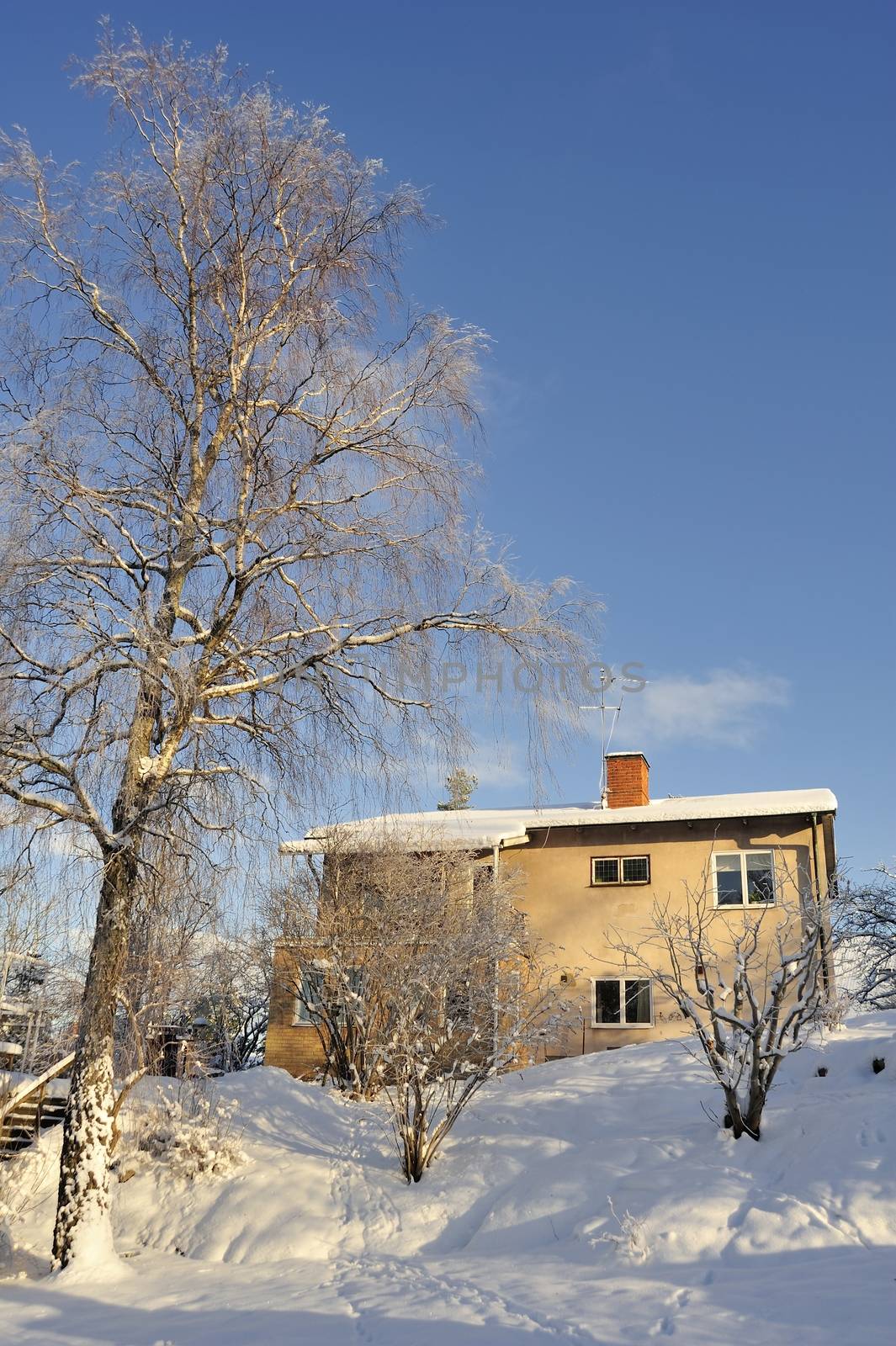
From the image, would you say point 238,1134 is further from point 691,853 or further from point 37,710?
point 691,853

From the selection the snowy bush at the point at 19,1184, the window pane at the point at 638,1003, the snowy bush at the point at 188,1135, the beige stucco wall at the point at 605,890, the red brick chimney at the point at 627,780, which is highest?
the red brick chimney at the point at 627,780

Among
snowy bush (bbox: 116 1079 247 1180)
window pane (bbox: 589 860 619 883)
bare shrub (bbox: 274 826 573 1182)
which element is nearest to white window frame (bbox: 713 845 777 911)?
window pane (bbox: 589 860 619 883)

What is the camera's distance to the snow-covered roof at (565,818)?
62.3ft

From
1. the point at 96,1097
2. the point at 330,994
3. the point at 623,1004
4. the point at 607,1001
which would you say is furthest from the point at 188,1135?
the point at 607,1001

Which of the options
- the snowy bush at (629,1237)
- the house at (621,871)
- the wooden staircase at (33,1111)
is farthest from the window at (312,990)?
the snowy bush at (629,1237)

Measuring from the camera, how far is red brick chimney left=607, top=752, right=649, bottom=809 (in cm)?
2366

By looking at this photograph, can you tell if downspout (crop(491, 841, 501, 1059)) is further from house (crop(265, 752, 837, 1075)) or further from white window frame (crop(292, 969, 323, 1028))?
white window frame (crop(292, 969, 323, 1028))

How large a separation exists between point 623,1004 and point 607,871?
2.75 metres

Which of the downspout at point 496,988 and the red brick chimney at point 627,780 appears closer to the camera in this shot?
the downspout at point 496,988

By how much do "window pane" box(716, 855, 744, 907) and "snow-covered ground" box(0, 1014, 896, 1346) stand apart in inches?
278

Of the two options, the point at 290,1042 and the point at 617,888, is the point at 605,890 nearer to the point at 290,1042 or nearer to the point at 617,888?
the point at 617,888

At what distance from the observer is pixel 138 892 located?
975cm

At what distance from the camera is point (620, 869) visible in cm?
2203

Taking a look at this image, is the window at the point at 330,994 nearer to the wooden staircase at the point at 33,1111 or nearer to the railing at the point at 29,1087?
the wooden staircase at the point at 33,1111
